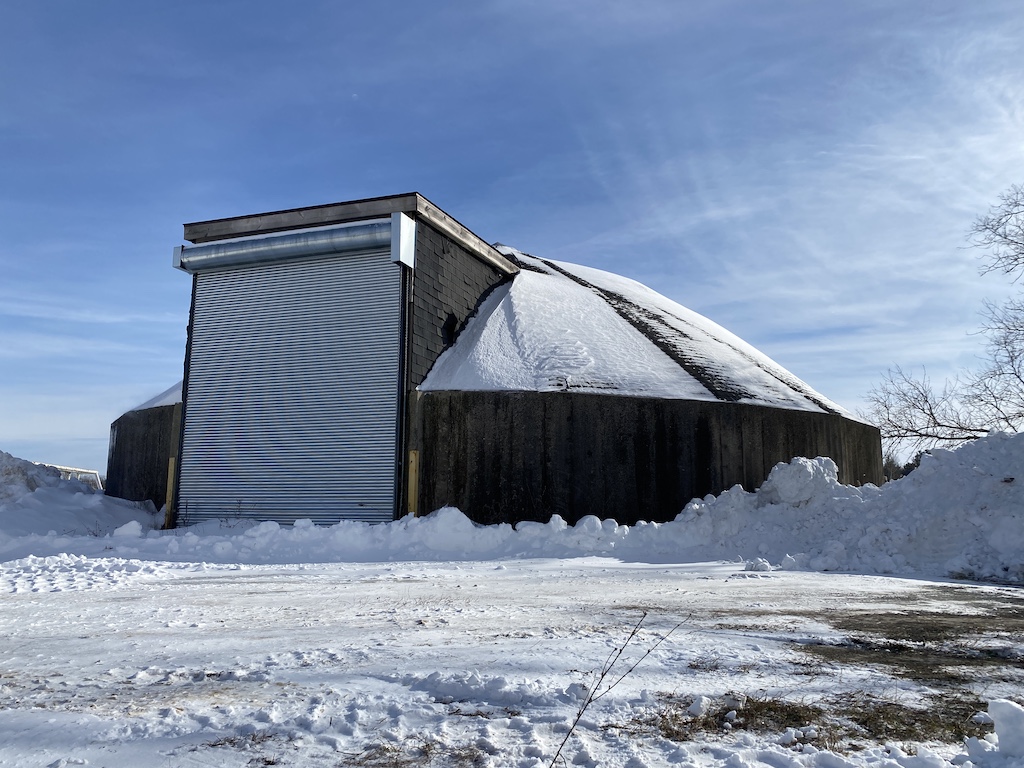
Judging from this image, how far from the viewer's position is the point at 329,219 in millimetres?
18031

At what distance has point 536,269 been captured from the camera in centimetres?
2614

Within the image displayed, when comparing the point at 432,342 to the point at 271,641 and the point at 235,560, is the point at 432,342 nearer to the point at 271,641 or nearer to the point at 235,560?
the point at 235,560

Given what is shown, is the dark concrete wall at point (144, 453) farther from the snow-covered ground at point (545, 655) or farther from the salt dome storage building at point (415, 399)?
the snow-covered ground at point (545, 655)

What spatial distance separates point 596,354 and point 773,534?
6406 mm

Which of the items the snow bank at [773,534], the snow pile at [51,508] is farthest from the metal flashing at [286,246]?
the snow bank at [773,534]

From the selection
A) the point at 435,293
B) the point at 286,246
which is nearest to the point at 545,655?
the point at 435,293

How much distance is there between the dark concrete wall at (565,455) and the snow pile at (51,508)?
6.75 m

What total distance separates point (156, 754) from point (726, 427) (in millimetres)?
15401

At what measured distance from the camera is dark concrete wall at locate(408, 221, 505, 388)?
57.3 ft

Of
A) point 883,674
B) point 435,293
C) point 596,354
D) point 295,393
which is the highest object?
point 435,293

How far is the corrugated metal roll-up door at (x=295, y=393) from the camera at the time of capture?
16.8 metres

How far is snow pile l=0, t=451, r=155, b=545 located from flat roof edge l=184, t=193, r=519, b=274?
6.94 m

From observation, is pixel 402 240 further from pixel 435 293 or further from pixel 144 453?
pixel 144 453

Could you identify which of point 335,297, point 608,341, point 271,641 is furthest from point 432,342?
point 271,641
